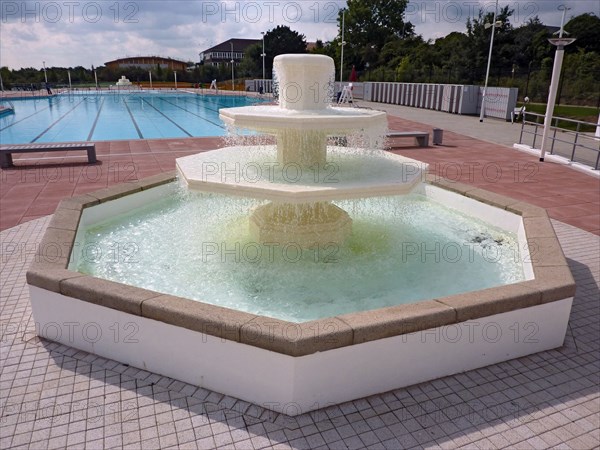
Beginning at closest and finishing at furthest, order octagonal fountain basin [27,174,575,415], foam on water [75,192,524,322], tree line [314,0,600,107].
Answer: octagonal fountain basin [27,174,575,415], foam on water [75,192,524,322], tree line [314,0,600,107]

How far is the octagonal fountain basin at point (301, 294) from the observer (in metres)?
3.49

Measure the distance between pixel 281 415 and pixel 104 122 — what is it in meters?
25.2

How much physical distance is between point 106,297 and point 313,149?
3.24 meters

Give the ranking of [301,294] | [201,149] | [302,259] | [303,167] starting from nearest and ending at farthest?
[301,294]
[302,259]
[303,167]
[201,149]

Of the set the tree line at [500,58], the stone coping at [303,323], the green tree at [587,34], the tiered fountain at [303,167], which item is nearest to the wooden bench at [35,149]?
the tiered fountain at [303,167]

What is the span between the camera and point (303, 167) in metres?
5.90

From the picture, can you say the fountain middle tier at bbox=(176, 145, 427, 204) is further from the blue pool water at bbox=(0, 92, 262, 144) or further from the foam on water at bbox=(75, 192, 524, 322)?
the blue pool water at bbox=(0, 92, 262, 144)

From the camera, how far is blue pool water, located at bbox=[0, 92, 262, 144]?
2019 centimetres

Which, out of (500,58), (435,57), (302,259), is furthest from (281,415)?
(435,57)

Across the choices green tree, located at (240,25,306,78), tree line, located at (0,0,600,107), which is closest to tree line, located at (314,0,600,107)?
→ tree line, located at (0,0,600,107)

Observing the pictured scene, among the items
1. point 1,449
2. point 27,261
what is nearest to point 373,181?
point 1,449

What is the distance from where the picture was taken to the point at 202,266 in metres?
5.47

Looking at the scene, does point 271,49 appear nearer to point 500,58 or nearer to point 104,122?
point 500,58

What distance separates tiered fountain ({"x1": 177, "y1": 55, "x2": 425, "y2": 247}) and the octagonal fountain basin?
0.25 metres
